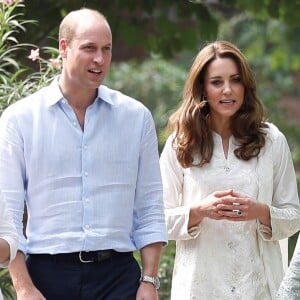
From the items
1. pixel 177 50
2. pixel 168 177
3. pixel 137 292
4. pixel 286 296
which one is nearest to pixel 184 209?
pixel 168 177

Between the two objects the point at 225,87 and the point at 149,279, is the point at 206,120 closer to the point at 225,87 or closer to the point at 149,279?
the point at 225,87

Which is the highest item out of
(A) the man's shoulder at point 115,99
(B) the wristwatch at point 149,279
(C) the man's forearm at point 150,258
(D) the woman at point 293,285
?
(A) the man's shoulder at point 115,99

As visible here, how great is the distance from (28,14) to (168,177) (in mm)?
3737

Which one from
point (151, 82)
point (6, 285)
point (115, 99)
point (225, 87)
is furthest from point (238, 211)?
point (151, 82)

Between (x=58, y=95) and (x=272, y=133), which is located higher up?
(x=58, y=95)

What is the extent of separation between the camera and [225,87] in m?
6.36

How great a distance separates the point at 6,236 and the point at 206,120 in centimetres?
172

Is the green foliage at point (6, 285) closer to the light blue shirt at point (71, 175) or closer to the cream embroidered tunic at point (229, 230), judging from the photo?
the cream embroidered tunic at point (229, 230)

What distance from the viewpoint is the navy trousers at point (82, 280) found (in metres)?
5.62

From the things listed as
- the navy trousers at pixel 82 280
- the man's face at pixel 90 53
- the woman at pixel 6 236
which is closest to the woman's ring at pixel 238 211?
the navy trousers at pixel 82 280

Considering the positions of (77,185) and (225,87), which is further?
(225,87)

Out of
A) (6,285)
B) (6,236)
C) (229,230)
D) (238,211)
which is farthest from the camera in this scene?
(6,285)

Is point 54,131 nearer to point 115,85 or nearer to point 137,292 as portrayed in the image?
point 137,292

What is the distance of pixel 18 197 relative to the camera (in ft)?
18.6
